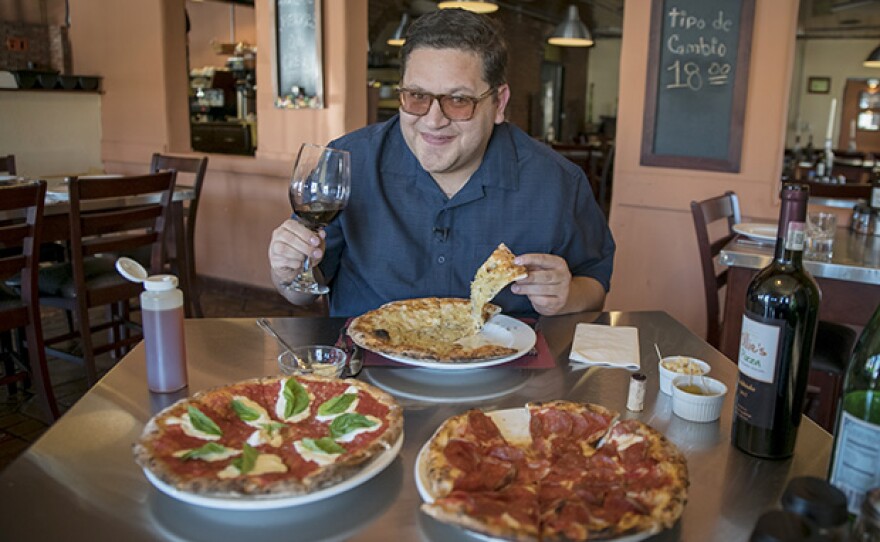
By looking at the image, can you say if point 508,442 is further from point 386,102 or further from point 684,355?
point 386,102

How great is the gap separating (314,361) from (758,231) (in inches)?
86.0

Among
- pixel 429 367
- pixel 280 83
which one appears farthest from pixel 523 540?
pixel 280 83

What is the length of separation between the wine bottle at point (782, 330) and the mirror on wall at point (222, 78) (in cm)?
592

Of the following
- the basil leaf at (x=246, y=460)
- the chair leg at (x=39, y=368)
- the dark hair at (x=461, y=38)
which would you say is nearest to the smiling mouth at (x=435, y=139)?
the dark hair at (x=461, y=38)

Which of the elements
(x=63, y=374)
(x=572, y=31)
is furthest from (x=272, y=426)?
(x=572, y=31)

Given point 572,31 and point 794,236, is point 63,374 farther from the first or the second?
point 572,31

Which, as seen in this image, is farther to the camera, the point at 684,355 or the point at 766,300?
the point at 684,355

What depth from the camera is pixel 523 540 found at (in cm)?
76

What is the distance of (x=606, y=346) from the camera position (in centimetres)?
153

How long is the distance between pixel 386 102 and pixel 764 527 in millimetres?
10894

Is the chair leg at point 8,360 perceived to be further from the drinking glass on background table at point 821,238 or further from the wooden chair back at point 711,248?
Answer: the drinking glass on background table at point 821,238

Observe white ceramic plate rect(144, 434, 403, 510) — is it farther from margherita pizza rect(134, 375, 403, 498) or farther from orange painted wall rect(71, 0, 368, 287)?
orange painted wall rect(71, 0, 368, 287)

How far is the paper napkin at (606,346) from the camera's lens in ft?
4.72

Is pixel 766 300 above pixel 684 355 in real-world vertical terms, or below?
above
